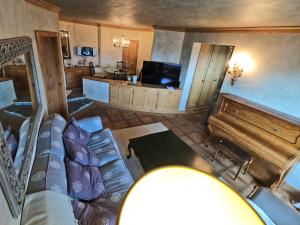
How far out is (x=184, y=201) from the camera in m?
0.56

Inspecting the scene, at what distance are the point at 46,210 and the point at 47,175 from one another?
1.29 feet

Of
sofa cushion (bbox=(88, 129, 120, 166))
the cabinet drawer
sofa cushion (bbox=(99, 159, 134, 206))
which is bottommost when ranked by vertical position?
sofa cushion (bbox=(99, 159, 134, 206))

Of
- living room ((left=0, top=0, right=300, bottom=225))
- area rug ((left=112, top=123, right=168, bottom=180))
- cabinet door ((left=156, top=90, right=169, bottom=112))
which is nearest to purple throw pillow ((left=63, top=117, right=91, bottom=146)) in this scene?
living room ((left=0, top=0, right=300, bottom=225))

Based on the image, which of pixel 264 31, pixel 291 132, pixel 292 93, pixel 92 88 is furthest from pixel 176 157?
pixel 92 88

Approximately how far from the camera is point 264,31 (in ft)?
9.57

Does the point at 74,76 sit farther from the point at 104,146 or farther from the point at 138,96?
the point at 104,146

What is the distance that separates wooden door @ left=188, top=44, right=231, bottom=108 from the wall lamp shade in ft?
15.8

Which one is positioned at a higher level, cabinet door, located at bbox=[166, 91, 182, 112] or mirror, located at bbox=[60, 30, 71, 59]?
mirror, located at bbox=[60, 30, 71, 59]

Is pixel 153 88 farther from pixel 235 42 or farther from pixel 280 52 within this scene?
pixel 280 52

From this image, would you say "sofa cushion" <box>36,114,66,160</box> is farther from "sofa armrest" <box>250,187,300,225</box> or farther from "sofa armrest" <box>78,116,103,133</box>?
"sofa armrest" <box>250,187,300,225</box>

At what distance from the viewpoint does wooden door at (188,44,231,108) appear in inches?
192

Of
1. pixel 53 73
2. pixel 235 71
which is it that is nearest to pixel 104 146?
pixel 53 73

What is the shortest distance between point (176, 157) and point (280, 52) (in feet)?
8.25

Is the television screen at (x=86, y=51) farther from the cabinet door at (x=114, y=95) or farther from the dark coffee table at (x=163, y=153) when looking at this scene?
the dark coffee table at (x=163, y=153)
